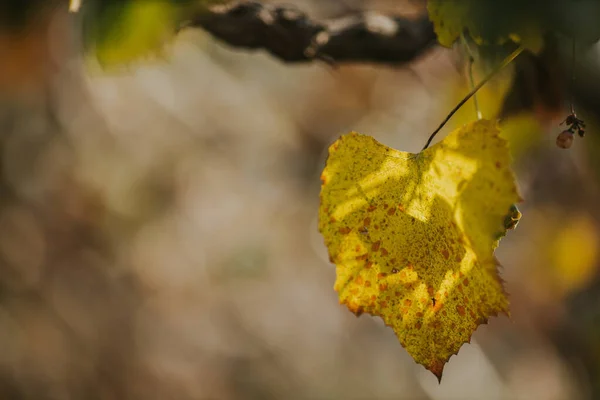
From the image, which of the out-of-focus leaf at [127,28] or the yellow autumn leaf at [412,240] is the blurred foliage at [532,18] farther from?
the out-of-focus leaf at [127,28]

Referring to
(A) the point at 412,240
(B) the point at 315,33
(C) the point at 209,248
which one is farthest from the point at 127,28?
(C) the point at 209,248

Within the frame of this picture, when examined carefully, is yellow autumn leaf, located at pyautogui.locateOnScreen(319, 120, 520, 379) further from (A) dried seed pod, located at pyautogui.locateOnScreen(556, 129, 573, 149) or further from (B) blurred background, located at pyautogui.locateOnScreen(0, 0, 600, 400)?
(B) blurred background, located at pyautogui.locateOnScreen(0, 0, 600, 400)

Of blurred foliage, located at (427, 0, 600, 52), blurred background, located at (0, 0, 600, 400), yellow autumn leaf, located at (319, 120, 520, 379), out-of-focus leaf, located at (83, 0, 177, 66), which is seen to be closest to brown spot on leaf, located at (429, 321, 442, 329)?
yellow autumn leaf, located at (319, 120, 520, 379)

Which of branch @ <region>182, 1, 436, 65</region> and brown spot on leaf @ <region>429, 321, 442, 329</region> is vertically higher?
branch @ <region>182, 1, 436, 65</region>

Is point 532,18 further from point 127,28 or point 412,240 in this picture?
point 127,28

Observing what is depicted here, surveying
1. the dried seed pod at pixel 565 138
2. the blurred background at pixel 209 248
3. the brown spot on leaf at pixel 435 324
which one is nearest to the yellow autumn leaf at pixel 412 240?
the brown spot on leaf at pixel 435 324

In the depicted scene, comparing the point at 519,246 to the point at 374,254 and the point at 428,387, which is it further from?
the point at 374,254
